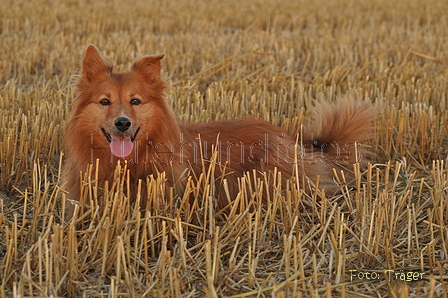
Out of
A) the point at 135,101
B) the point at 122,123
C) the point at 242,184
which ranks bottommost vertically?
the point at 242,184

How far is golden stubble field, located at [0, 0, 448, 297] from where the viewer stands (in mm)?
2750

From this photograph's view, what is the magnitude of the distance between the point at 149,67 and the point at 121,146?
59 cm

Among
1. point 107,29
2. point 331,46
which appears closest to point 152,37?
point 107,29

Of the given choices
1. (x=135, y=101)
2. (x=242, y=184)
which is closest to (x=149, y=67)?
(x=135, y=101)

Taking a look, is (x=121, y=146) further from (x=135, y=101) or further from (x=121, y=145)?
(x=135, y=101)

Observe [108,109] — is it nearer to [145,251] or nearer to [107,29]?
[145,251]

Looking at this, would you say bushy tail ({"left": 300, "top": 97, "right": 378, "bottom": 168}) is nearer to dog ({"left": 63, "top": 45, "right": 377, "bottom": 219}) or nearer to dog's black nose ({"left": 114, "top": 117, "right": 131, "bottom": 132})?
dog ({"left": 63, "top": 45, "right": 377, "bottom": 219})

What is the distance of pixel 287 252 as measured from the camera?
2.72m

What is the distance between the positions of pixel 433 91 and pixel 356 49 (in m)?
2.30

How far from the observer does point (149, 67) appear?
3775 mm

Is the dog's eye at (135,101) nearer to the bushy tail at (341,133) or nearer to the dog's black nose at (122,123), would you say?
the dog's black nose at (122,123)

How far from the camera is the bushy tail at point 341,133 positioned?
4430 mm

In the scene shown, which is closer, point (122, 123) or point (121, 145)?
point (122, 123)

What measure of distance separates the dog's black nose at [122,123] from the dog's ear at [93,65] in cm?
47
